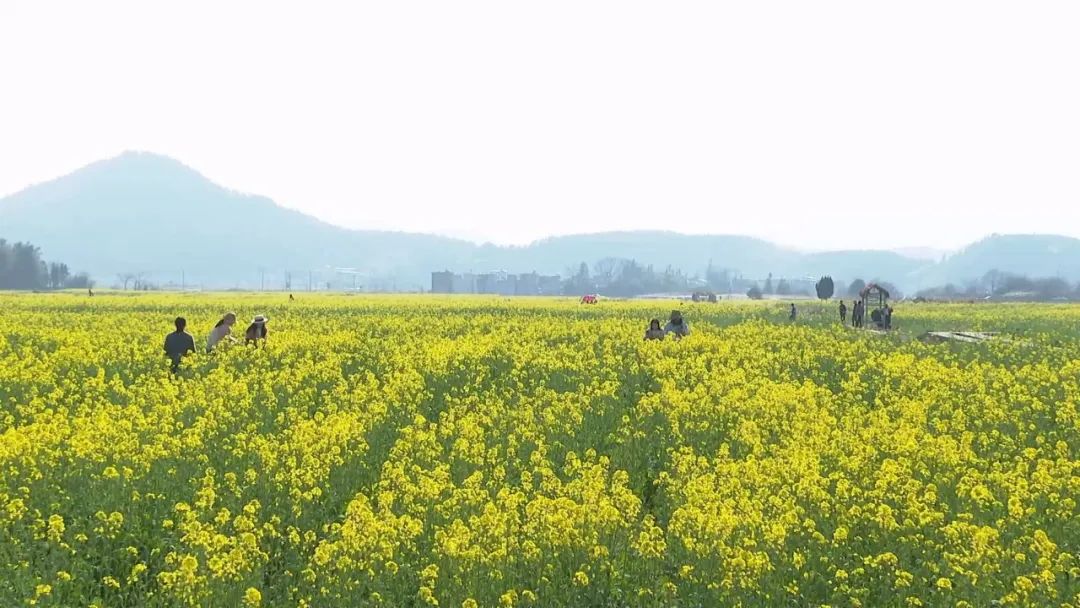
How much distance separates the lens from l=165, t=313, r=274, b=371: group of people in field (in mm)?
18828

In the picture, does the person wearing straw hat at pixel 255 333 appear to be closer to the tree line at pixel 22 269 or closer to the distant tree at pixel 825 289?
the distant tree at pixel 825 289

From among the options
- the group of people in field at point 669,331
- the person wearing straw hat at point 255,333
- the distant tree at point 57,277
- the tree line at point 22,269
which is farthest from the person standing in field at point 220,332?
the distant tree at point 57,277

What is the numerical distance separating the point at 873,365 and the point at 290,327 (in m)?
22.5

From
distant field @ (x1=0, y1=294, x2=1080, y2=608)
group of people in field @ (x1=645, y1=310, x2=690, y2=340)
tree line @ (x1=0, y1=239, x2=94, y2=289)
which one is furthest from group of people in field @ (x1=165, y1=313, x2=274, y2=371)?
tree line @ (x1=0, y1=239, x2=94, y2=289)

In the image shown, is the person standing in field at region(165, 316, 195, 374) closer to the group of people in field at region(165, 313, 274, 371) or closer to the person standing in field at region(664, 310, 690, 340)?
the group of people in field at region(165, 313, 274, 371)

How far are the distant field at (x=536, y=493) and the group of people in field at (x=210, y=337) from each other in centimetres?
50

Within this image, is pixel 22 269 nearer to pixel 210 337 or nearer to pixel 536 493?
pixel 210 337

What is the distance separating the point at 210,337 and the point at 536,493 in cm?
1386

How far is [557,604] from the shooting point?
7.01m

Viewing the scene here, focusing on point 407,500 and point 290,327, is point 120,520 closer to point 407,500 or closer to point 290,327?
point 407,500

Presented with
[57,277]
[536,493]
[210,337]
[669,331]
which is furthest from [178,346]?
[57,277]

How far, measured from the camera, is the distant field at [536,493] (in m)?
7.39

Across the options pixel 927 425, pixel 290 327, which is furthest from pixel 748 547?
pixel 290 327

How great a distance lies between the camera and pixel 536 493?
9148mm
